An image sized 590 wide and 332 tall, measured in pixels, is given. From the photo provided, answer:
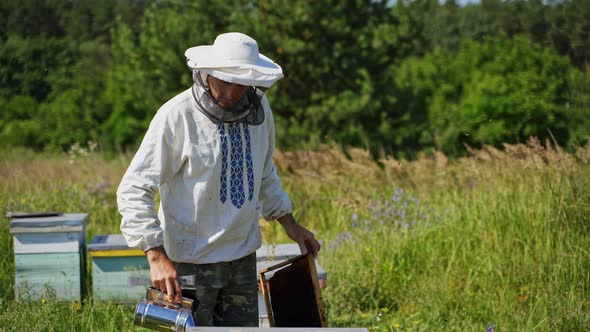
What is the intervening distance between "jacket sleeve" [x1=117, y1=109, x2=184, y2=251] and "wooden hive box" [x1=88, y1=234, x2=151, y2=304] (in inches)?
68.9

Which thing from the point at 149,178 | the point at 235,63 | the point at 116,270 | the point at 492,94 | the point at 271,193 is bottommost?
the point at 116,270

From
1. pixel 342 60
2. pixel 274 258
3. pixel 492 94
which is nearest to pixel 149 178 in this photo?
pixel 274 258

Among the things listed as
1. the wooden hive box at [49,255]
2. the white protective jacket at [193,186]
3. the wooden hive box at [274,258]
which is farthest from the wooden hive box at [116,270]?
the white protective jacket at [193,186]

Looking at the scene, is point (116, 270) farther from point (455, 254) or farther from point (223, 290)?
point (455, 254)

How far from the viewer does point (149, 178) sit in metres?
2.47

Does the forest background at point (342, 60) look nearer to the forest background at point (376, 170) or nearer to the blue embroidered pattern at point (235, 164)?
the forest background at point (376, 170)

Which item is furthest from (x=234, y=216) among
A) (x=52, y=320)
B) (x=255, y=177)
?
(x=52, y=320)

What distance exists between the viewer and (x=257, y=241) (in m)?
2.79

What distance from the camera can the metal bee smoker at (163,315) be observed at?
2.33 meters

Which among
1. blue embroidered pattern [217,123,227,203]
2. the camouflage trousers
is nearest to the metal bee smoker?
the camouflage trousers

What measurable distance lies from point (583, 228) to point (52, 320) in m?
A: 3.28

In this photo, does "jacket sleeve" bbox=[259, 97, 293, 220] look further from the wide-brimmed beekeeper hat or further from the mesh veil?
the wide-brimmed beekeeper hat

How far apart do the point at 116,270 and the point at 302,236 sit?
1.67m

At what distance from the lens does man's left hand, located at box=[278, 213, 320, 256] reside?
9.67 ft
